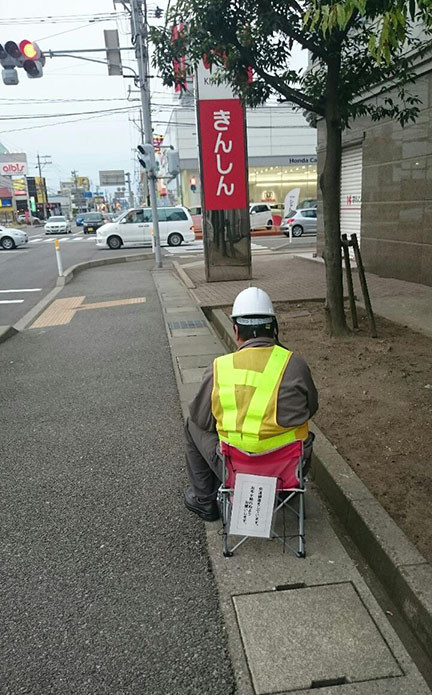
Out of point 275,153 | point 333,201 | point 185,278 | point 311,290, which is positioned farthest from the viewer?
point 275,153

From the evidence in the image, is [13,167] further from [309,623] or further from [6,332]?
[309,623]

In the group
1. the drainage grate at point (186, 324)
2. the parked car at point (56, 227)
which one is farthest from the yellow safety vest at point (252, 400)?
the parked car at point (56, 227)

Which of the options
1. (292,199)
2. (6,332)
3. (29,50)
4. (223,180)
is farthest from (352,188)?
(292,199)

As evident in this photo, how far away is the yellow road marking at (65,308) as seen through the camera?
9.49 m

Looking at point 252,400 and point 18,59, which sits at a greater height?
point 18,59

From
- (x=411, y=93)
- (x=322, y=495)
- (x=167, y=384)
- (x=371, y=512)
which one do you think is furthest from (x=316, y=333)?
(x=411, y=93)

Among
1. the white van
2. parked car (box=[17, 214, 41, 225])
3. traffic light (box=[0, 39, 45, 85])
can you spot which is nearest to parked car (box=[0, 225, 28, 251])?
the white van

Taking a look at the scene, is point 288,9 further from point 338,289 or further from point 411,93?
point 411,93

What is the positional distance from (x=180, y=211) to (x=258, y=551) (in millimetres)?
25183

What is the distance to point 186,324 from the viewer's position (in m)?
8.59

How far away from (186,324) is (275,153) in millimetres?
37992

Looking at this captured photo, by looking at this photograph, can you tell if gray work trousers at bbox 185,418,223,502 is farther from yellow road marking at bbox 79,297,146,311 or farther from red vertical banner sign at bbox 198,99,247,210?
red vertical banner sign at bbox 198,99,247,210

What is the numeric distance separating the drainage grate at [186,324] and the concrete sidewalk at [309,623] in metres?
5.16

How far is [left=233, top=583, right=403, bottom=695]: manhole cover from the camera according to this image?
2135mm
